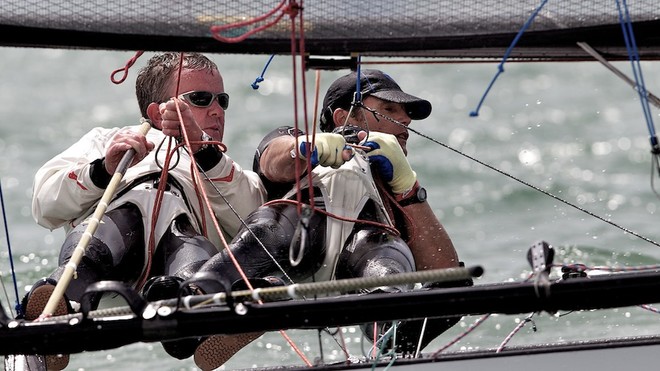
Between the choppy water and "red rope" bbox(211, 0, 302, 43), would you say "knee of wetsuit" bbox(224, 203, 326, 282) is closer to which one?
"red rope" bbox(211, 0, 302, 43)

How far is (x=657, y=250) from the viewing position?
6.12 m

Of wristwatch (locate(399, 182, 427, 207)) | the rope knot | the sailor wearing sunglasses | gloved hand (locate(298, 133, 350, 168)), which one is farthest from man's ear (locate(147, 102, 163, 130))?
the rope knot

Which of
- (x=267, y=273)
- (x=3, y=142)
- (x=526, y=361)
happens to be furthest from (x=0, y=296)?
(x=3, y=142)

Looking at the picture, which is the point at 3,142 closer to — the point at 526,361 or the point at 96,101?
the point at 96,101

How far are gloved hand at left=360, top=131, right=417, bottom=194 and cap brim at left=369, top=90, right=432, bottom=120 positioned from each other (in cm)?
21

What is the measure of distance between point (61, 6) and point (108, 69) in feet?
29.8

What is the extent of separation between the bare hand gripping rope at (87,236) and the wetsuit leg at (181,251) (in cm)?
27

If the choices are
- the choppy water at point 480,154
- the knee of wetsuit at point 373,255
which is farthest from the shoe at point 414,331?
the choppy water at point 480,154

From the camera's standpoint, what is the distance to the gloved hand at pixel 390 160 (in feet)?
11.9

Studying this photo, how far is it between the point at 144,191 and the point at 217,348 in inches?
21.6

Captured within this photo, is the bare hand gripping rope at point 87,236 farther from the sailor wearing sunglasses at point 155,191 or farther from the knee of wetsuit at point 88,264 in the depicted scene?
the knee of wetsuit at point 88,264

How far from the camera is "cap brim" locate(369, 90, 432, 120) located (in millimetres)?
3883

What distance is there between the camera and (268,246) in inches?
135

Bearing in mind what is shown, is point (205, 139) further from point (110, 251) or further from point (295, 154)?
point (110, 251)
